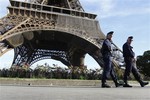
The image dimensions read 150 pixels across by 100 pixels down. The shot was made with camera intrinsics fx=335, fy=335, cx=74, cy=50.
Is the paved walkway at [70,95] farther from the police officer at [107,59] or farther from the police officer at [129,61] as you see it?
the police officer at [129,61]

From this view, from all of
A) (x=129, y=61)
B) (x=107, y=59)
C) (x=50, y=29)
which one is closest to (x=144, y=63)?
(x=50, y=29)

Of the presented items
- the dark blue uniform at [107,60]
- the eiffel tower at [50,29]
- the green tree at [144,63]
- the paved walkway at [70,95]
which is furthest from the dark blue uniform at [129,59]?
the green tree at [144,63]

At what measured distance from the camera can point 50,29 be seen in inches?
1581

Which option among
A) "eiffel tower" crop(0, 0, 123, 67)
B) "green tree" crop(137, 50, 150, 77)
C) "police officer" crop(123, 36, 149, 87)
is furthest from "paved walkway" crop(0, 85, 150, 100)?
"green tree" crop(137, 50, 150, 77)

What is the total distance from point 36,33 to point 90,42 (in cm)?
691

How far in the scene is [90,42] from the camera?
39969 mm

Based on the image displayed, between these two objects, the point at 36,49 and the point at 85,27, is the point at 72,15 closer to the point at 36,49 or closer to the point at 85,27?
the point at 85,27

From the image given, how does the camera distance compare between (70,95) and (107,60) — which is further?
(107,60)

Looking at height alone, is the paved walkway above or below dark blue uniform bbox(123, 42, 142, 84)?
below

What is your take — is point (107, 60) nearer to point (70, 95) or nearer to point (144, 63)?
point (70, 95)

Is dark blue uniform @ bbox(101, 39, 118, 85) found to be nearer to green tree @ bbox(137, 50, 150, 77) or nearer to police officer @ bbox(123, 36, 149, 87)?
police officer @ bbox(123, 36, 149, 87)

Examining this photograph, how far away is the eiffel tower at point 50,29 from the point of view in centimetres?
3819

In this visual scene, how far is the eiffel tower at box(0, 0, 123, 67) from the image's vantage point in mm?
38188

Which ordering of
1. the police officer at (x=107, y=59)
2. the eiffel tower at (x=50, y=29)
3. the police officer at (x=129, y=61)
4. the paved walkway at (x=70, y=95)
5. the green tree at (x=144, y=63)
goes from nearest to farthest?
the paved walkway at (x=70, y=95) < the police officer at (x=107, y=59) < the police officer at (x=129, y=61) < the eiffel tower at (x=50, y=29) < the green tree at (x=144, y=63)
